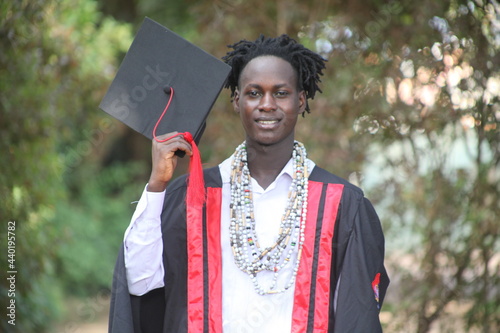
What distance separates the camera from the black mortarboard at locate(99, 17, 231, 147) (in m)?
2.31

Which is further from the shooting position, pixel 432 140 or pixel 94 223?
pixel 94 223

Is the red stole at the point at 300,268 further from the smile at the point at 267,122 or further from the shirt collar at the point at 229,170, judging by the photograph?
the smile at the point at 267,122

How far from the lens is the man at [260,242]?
7.27ft

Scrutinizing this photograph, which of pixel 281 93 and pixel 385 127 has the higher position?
pixel 385 127

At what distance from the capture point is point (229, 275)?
2311 millimetres

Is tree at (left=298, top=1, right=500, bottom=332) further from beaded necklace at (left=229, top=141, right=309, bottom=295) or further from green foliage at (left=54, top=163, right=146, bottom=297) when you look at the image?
green foliage at (left=54, top=163, right=146, bottom=297)

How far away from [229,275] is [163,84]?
0.73 meters

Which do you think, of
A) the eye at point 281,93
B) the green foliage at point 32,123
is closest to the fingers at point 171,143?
the eye at point 281,93

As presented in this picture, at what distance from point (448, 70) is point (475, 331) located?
161cm

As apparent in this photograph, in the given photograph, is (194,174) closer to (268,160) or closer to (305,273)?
(268,160)

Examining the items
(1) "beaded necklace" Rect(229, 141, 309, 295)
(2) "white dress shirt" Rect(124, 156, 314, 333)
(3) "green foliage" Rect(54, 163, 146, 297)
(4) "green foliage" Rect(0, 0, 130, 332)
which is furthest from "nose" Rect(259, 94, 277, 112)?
(3) "green foliage" Rect(54, 163, 146, 297)

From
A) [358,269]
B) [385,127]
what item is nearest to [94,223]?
[385,127]

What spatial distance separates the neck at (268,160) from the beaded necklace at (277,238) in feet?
0.21

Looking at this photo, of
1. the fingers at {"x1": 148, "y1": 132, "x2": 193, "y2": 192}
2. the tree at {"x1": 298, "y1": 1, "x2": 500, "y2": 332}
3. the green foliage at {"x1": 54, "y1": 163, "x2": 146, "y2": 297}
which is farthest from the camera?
the green foliage at {"x1": 54, "y1": 163, "x2": 146, "y2": 297}
